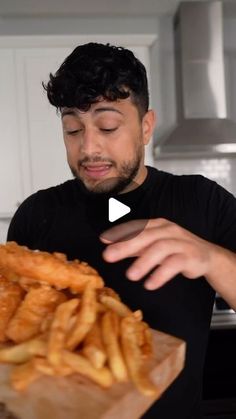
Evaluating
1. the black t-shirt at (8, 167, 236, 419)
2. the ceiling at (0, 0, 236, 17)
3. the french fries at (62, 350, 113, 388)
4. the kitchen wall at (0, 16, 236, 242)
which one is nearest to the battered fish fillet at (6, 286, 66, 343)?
the french fries at (62, 350, 113, 388)

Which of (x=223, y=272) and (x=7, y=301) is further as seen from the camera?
(x=223, y=272)

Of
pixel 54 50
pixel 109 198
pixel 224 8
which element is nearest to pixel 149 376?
pixel 109 198

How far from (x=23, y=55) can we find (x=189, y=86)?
1164mm

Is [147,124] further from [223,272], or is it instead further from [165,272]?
[165,272]

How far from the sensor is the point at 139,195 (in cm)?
123

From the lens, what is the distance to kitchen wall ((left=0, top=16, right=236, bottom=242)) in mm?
2904

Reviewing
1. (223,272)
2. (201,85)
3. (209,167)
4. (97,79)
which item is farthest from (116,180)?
(209,167)

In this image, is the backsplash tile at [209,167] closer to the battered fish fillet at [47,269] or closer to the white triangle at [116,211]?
the white triangle at [116,211]

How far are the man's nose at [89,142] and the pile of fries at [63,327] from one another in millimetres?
422

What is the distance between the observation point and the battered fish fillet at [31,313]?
676 millimetres

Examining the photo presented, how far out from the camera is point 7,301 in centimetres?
72

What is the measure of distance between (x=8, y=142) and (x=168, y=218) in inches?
64.2

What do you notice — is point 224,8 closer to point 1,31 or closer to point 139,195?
point 1,31

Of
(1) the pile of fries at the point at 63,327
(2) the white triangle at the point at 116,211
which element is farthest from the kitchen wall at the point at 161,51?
(1) the pile of fries at the point at 63,327
